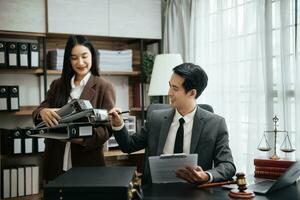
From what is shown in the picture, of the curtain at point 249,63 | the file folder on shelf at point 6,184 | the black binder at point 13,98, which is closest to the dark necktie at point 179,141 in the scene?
the curtain at point 249,63

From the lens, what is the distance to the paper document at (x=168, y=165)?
1.64 m

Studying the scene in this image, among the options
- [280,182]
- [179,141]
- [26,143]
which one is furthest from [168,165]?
[26,143]

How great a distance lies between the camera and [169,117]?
6.72 ft

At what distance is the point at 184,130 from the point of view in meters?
1.99

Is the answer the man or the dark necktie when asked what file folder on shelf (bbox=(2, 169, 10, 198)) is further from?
the dark necktie

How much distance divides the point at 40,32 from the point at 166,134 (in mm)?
1783

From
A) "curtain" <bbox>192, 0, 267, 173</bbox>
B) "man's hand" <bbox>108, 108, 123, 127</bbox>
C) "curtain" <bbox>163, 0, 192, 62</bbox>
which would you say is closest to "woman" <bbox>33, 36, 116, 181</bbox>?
"man's hand" <bbox>108, 108, 123, 127</bbox>

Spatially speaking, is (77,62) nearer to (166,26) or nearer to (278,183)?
(278,183)

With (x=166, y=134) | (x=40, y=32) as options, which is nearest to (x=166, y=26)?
(x=40, y=32)

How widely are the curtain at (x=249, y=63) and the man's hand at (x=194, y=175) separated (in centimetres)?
116

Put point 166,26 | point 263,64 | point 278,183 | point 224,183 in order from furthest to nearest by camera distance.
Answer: point 166,26 < point 263,64 < point 224,183 < point 278,183

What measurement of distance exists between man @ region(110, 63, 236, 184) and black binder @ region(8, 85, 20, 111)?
1416mm

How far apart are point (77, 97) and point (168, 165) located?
0.83 meters

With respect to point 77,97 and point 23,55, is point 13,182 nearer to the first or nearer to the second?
point 23,55
